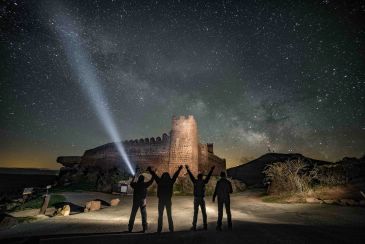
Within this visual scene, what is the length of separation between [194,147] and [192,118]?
4031mm

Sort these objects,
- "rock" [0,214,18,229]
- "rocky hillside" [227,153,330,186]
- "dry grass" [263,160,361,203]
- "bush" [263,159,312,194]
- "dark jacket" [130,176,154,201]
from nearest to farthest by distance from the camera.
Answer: "dark jacket" [130,176,154,201] < "rock" [0,214,18,229] < "dry grass" [263,160,361,203] < "bush" [263,159,312,194] < "rocky hillside" [227,153,330,186]

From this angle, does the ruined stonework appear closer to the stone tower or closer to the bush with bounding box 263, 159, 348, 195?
the stone tower

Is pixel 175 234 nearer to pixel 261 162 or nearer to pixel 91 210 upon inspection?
pixel 91 210

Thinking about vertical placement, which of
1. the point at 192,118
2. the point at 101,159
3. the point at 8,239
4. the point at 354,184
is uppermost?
the point at 192,118

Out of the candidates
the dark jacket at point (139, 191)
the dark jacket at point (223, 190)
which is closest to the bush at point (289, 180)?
the dark jacket at point (223, 190)

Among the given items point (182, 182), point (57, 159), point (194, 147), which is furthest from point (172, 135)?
point (57, 159)

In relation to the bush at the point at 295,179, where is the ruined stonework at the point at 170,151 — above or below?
above

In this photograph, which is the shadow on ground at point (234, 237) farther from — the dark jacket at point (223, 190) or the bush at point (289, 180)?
the bush at point (289, 180)

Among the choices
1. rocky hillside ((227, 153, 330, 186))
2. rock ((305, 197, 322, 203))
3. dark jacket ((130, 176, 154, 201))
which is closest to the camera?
dark jacket ((130, 176, 154, 201))

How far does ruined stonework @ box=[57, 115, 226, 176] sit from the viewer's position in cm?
3150

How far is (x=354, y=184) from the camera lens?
20.2 m

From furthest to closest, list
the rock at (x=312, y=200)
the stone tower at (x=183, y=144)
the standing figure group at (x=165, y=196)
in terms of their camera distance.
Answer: the stone tower at (x=183, y=144), the rock at (x=312, y=200), the standing figure group at (x=165, y=196)

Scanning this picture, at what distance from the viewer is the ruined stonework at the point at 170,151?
3150cm

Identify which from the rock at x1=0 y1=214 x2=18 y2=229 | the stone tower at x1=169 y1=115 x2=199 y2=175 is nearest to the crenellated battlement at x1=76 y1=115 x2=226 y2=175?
the stone tower at x1=169 y1=115 x2=199 y2=175
